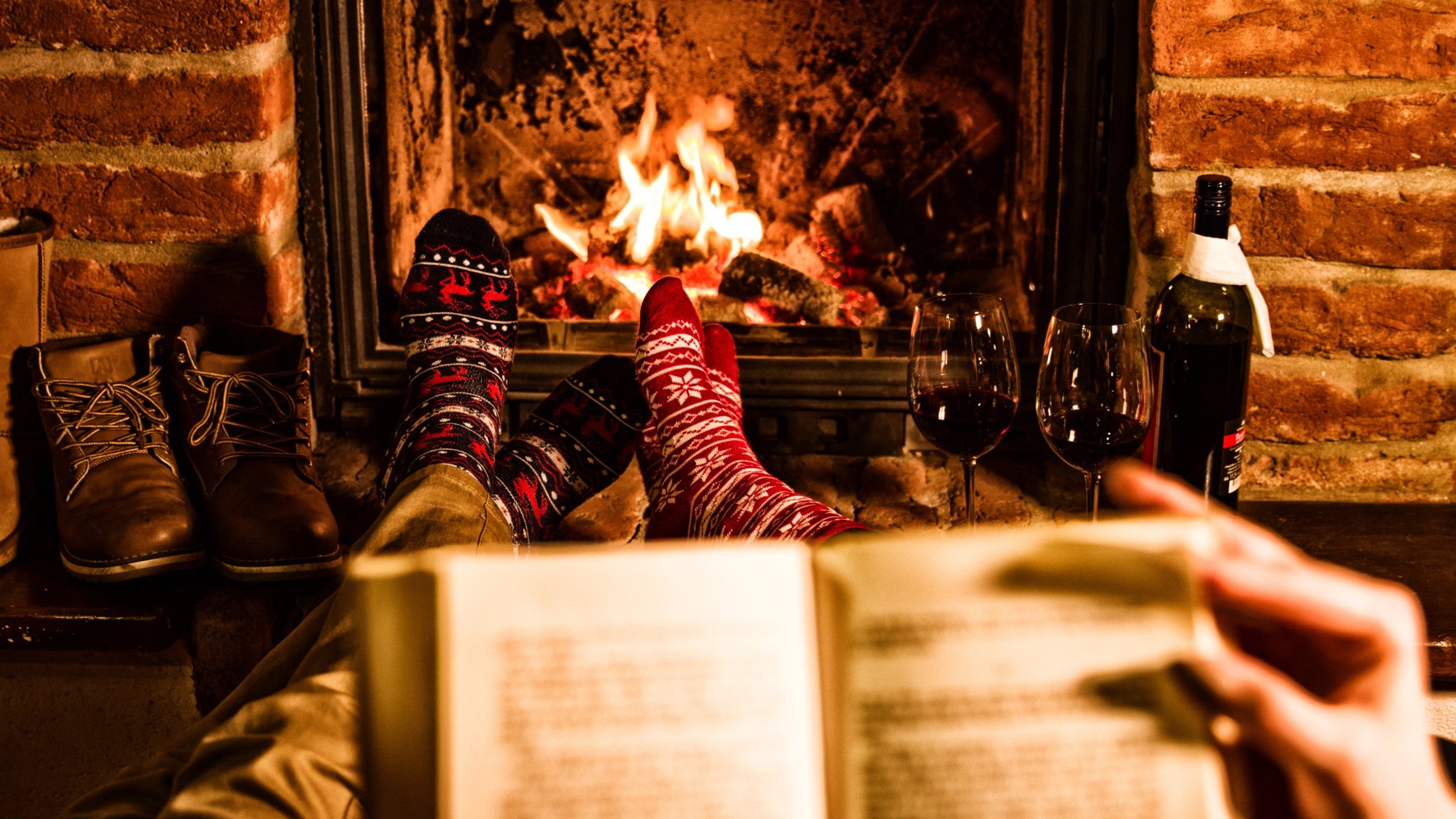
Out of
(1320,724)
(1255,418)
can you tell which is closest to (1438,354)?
(1255,418)

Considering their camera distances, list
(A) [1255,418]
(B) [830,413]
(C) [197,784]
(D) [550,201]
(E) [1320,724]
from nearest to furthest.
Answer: (E) [1320,724] → (C) [197,784] → (A) [1255,418] → (B) [830,413] → (D) [550,201]

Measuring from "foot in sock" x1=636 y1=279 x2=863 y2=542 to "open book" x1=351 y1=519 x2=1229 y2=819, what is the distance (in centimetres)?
57

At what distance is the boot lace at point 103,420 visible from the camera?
1.12 m

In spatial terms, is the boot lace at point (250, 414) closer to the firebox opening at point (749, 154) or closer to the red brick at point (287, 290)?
the red brick at point (287, 290)

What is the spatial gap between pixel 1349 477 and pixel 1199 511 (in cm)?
95

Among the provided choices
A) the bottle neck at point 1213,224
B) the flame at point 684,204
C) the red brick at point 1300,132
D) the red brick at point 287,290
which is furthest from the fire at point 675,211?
the bottle neck at point 1213,224

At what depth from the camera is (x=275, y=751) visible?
0.65m

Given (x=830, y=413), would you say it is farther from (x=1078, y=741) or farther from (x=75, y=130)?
(x=1078, y=741)

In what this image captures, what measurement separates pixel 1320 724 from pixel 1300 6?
3.03 ft

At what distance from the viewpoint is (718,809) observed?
1.32 ft

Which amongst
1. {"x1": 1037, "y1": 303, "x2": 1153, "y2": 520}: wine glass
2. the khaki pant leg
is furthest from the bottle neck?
the khaki pant leg

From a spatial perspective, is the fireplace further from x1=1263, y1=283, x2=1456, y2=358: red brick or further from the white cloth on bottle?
the white cloth on bottle

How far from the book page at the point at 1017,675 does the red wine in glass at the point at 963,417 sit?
569mm

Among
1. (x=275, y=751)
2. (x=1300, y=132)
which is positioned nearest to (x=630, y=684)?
(x=275, y=751)
